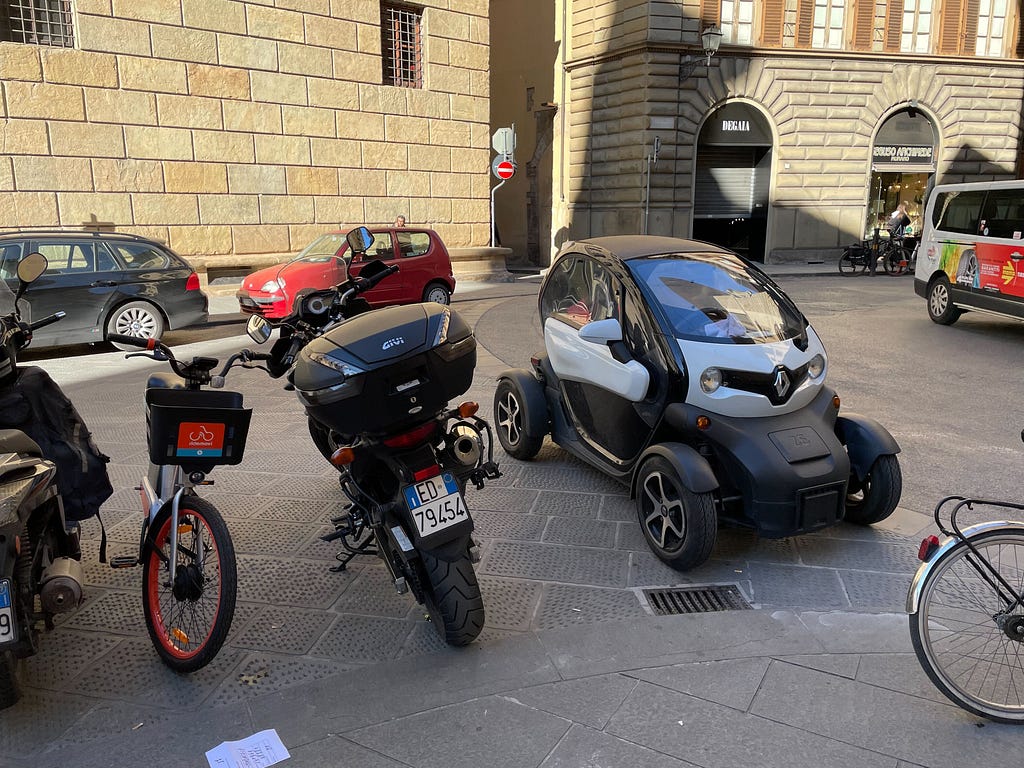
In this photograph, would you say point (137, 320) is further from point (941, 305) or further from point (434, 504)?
point (941, 305)

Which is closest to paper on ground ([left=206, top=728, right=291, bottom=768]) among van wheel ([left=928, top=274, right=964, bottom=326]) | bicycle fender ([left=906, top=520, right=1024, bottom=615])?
bicycle fender ([left=906, top=520, right=1024, bottom=615])

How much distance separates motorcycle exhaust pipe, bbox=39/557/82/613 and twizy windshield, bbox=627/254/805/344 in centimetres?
290

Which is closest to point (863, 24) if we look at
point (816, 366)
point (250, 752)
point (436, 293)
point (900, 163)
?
point (900, 163)

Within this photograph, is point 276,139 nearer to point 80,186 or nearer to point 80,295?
point 80,186

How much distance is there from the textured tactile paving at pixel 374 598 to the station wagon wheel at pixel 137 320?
24.0 ft

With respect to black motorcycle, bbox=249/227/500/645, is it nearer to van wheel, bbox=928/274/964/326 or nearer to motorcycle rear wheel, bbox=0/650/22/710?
motorcycle rear wheel, bbox=0/650/22/710

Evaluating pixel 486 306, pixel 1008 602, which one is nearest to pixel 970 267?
pixel 486 306

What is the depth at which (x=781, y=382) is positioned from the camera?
3971 millimetres

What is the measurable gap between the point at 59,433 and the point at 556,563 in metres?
2.32

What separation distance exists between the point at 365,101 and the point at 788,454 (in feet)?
50.4

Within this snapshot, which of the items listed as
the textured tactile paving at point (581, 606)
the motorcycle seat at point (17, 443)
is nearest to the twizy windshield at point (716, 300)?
the textured tactile paving at point (581, 606)

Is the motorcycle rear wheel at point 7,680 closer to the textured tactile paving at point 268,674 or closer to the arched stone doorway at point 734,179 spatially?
the textured tactile paving at point 268,674

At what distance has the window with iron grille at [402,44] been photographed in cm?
1758

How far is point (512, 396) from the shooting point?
5555mm
